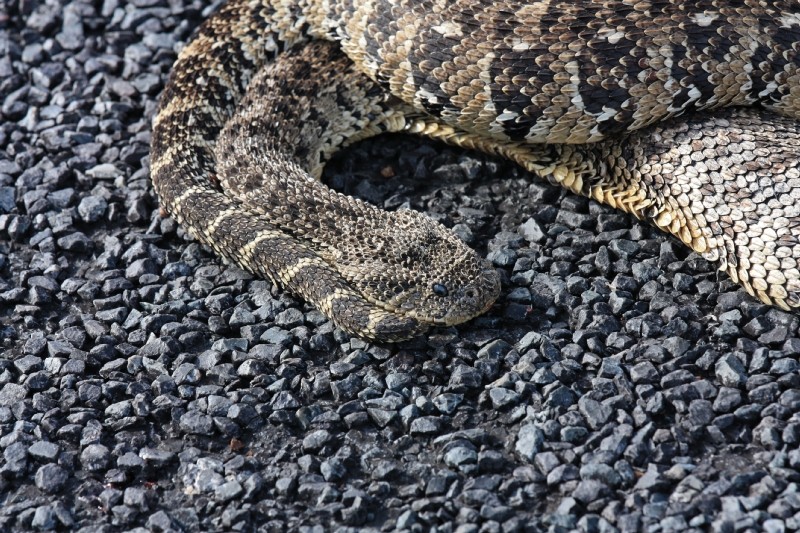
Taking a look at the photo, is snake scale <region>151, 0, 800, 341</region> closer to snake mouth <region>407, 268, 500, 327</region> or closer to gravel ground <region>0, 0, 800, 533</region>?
snake mouth <region>407, 268, 500, 327</region>

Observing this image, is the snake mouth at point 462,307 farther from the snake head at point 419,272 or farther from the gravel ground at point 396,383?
the gravel ground at point 396,383

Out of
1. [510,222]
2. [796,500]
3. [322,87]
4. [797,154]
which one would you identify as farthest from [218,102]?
[796,500]

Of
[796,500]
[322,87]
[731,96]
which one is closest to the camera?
[796,500]

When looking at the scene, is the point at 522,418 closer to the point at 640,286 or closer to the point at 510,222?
the point at 640,286

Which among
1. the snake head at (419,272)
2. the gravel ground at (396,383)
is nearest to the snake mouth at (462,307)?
the snake head at (419,272)

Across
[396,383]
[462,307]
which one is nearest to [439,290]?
[462,307]

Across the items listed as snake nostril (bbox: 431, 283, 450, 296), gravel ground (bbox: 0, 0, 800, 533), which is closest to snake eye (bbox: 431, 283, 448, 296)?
snake nostril (bbox: 431, 283, 450, 296)
